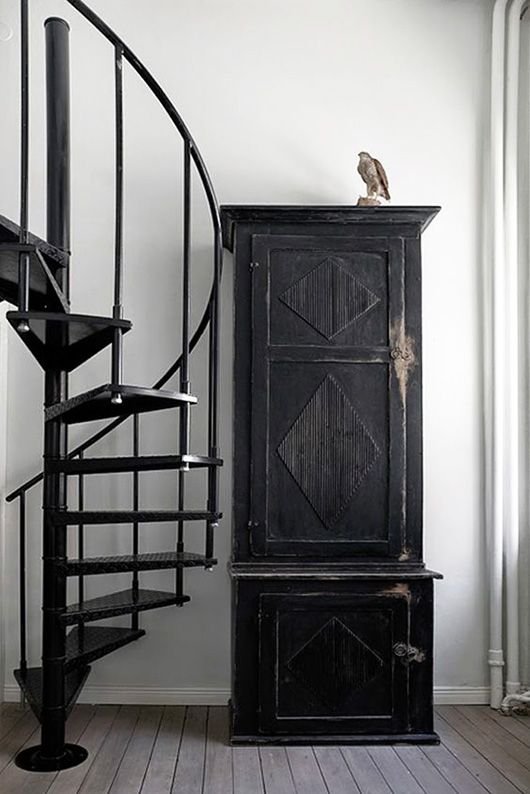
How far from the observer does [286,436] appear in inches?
156

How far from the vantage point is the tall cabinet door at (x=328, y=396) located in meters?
3.93

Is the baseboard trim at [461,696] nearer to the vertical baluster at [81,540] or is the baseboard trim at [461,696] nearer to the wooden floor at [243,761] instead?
the wooden floor at [243,761]

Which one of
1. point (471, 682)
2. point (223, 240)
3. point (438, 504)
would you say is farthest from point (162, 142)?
point (471, 682)

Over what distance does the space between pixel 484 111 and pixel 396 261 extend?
45.9 inches

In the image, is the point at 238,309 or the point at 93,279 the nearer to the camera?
the point at 238,309

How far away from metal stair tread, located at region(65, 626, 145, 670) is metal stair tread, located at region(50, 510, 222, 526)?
1.77 ft

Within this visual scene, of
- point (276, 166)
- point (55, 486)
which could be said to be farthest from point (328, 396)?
point (276, 166)

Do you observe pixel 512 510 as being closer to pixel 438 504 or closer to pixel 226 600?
pixel 438 504

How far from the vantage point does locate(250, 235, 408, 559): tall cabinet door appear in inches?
155

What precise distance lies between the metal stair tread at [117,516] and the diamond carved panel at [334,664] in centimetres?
68

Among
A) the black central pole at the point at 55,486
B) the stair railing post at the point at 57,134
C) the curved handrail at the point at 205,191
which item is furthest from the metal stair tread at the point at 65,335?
the curved handrail at the point at 205,191

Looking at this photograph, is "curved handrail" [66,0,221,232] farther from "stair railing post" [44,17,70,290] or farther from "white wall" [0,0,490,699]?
"white wall" [0,0,490,699]

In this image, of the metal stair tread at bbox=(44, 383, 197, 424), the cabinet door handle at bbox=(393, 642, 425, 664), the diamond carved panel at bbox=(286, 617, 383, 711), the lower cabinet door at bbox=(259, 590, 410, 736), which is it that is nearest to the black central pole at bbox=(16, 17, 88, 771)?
the metal stair tread at bbox=(44, 383, 197, 424)

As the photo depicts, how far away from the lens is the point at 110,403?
3.49 meters
